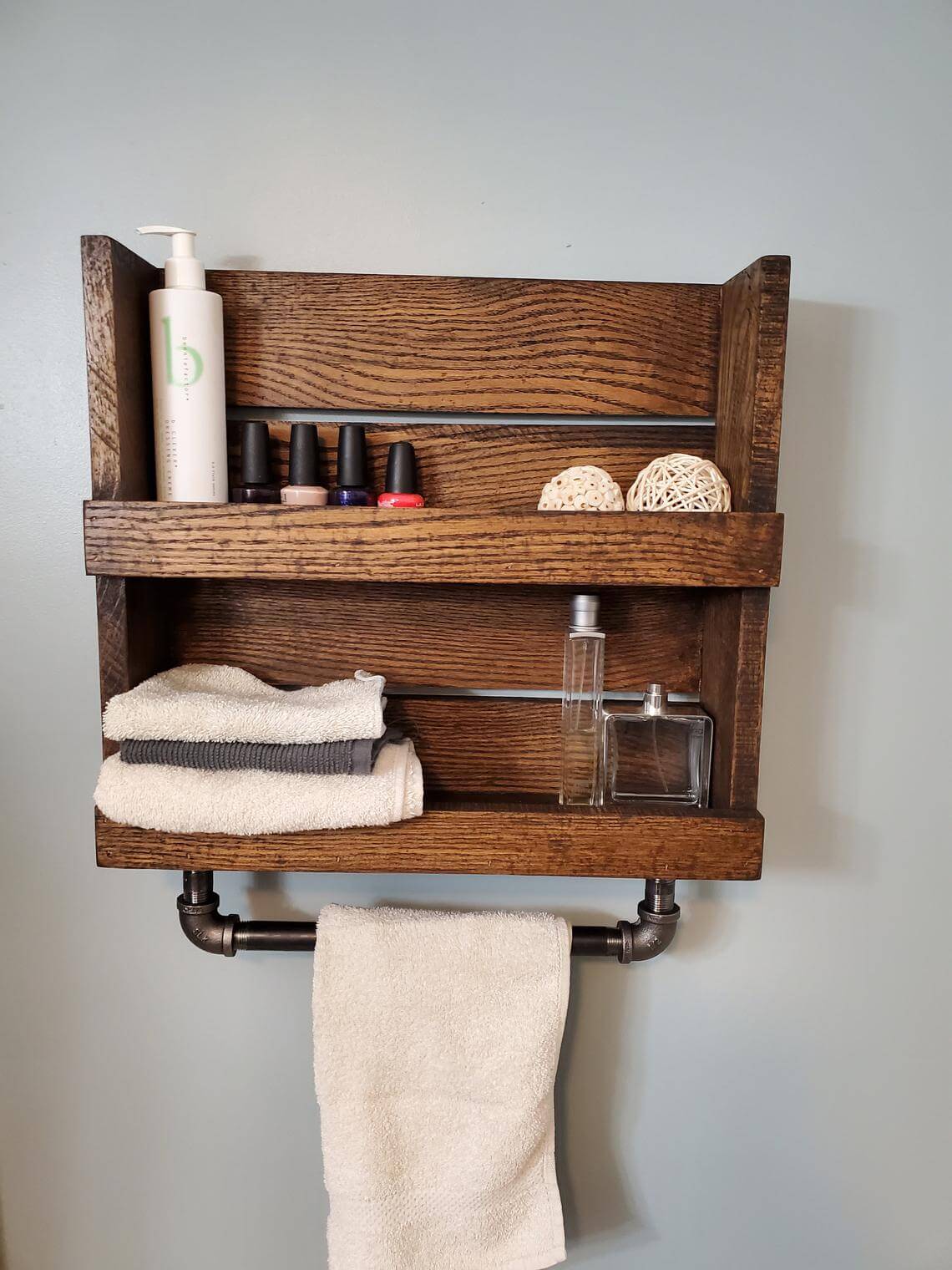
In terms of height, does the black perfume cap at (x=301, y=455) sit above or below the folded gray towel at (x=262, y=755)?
above

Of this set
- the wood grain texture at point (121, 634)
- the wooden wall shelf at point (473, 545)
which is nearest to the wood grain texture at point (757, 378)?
the wooden wall shelf at point (473, 545)

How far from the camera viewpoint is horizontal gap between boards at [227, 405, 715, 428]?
712 millimetres

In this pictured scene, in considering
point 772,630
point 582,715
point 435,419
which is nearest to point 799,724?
point 772,630

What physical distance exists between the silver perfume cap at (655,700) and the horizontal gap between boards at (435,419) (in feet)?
0.71

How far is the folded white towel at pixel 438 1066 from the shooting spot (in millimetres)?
692

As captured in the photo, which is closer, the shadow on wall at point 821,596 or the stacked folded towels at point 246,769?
the stacked folded towels at point 246,769

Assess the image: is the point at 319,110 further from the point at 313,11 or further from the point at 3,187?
the point at 3,187

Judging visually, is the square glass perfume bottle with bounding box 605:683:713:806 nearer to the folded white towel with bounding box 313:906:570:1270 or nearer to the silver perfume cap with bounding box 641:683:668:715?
the silver perfume cap with bounding box 641:683:668:715

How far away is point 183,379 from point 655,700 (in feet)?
1.42

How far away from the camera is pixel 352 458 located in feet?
2.15

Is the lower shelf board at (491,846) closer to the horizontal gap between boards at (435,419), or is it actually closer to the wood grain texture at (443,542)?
the wood grain texture at (443,542)

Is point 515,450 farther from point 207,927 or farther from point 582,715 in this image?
point 207,927

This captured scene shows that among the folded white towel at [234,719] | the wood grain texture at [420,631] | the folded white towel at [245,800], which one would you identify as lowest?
the folded white towel at [245,800]

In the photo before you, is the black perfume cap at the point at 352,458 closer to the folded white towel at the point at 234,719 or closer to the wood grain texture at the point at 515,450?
the wood grain texture at the point at 515,450
